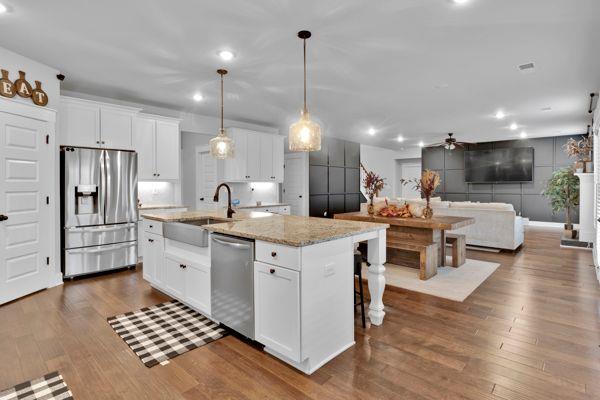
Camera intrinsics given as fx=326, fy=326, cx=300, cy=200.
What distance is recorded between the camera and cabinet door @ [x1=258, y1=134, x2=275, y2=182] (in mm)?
6832

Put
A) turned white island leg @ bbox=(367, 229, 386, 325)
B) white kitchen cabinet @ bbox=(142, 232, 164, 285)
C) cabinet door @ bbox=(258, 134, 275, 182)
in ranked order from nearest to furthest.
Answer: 1. turned white island leg @ bbox=(367, 229, 386, 325)
2. white kitchen cabinet @ bbox=(142, 232, 164, 285)
3. cabinet door @ bbox=(258, 134, 275, 182)

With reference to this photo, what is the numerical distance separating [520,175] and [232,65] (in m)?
9.41

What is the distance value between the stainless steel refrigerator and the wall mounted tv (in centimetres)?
979

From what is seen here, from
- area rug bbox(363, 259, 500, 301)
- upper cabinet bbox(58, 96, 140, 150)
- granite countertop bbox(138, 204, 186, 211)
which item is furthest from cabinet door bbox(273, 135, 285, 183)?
area rug bbox(363, 259, 500, 301)

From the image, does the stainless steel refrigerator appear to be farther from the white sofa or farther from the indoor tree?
the indoor tree

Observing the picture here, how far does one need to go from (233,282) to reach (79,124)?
3.50m

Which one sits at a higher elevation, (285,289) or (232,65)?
(232,65)

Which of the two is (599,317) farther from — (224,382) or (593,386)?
(224,382)

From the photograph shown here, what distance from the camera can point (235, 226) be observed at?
2.73 metres

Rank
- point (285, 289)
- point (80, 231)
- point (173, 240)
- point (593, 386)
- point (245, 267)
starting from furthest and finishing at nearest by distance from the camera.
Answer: point (80, 231) < point (173, 240) < point (245, 267) < point (285, 289) < point (593, 386)

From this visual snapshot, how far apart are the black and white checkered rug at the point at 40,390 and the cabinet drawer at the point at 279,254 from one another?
137 centimetres

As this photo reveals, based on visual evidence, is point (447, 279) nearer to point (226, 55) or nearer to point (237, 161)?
point (226, 55)

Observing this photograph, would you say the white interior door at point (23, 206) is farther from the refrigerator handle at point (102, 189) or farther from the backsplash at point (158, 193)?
the backsplash at point (158, 193)

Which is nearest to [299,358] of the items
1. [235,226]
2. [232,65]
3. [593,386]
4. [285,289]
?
[285,289]
